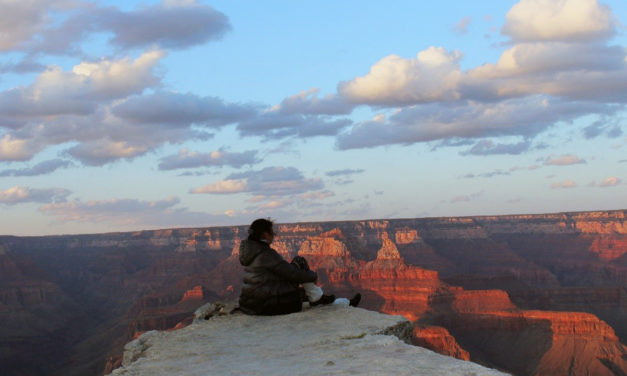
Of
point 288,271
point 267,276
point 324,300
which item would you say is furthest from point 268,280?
point 324,300

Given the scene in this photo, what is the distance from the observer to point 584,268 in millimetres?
189375

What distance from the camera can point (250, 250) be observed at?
1361 centimetres

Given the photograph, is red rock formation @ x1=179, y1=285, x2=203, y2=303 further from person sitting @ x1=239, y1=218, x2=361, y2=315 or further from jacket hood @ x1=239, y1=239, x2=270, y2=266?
jacket hood @ x1=239, y1=239, x2=270, y2=266

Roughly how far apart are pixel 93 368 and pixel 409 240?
375 feet

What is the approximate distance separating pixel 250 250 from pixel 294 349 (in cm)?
322

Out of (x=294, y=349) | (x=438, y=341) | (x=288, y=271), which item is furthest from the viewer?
(x=438, y=341)

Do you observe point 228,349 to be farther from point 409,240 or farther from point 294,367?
point 409,240

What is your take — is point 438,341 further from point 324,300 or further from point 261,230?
point 261,230

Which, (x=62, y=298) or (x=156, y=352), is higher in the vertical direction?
(x=156, y=352)

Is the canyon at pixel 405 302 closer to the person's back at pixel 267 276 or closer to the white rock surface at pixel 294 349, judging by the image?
the person's back at pixel 267 276

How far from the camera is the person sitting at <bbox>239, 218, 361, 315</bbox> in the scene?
13508 mm

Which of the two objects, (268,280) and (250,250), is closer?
(250,250)

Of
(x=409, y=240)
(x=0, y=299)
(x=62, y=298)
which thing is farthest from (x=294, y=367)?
(x=409, y=240)

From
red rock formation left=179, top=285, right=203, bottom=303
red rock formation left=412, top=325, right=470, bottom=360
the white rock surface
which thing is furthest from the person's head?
red rock formation left=179, top=285, right=203, bottom=303
